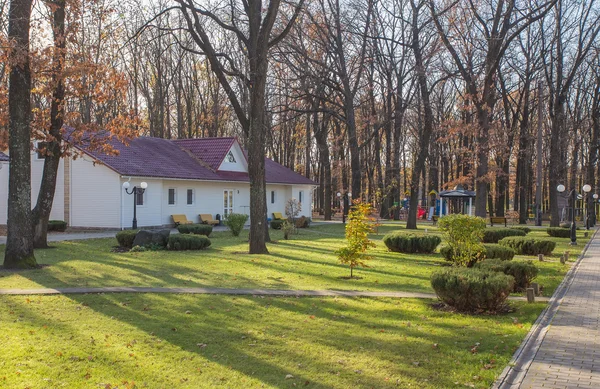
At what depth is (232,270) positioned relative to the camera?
13.4 meters

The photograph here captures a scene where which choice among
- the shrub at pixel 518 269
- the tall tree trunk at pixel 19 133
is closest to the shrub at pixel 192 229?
the tall tree trunk at pixel 19 133

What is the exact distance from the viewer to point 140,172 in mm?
27219

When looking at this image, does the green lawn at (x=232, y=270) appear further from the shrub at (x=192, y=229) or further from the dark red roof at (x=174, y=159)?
the dark red roof at (x=174, y=159)

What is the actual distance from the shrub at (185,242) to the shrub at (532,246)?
10.4 meters

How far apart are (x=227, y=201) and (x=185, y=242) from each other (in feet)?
53.5

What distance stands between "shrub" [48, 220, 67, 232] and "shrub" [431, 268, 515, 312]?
22.3m

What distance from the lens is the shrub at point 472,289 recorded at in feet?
28.1

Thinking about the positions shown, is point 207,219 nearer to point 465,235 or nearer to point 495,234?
point 495,234

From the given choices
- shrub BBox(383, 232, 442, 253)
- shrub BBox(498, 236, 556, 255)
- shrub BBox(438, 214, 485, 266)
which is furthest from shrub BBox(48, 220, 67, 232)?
shrub BBox(438, 214, 485, 266)

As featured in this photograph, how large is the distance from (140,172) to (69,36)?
11.9 m

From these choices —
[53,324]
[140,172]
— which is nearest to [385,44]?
[140,172]

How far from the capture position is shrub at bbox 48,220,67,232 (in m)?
26.2

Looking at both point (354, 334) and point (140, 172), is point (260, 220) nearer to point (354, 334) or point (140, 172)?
point (354, 334)

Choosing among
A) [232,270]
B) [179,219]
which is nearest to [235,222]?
[179,219]
